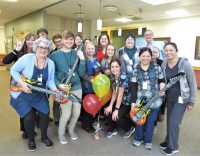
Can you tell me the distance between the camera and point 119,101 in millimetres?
2602

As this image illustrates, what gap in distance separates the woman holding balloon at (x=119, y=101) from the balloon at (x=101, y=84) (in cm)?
14

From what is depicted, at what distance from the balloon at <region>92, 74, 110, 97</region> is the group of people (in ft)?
0.48

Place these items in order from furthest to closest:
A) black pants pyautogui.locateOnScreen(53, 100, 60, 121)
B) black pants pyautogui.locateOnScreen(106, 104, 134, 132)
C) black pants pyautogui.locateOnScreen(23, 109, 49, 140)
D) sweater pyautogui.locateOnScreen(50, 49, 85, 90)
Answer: black pants pyautogui.locateOnScreen(53, 100, 60, 121) < black pants pyautogui.locateOnScreen(106, 104, 134, 132) < sweater pyautogui.locateOnScreen(50, 49, 85, 90) < black pants pyautogui.locateOnScreen(23, 109, 49, 140)

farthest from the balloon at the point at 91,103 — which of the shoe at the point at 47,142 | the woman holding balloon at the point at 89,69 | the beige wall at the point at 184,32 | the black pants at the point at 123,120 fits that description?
the beige wall at the point at 184,32

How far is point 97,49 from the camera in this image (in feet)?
10.2

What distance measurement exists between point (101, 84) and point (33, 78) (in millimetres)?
867

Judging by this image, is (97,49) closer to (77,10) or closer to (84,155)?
(84,155)

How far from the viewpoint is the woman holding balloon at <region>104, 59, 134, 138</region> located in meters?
2.58

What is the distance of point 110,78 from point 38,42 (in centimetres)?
111

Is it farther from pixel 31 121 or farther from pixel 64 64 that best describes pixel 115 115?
pixel 31 121

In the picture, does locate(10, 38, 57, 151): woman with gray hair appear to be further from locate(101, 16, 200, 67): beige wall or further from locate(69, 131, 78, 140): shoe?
locate(101, 16, 200, 67): beige wall

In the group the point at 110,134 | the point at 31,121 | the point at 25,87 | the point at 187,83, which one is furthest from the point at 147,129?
the point at 25,87

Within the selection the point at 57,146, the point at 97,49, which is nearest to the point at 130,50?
the point at 97,49

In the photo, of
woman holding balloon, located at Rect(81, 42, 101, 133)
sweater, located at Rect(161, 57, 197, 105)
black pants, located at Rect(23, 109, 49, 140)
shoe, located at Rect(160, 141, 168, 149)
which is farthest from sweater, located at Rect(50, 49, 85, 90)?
shoe, located at Rect(160, 141, 168, 149)
